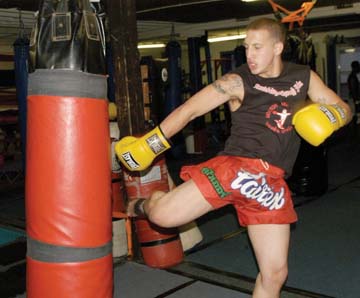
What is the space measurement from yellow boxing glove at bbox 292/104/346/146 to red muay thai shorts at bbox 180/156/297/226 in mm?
241

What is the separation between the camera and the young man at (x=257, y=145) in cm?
240

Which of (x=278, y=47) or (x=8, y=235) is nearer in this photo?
(x=278, y=47)

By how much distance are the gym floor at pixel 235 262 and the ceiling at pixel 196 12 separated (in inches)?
129

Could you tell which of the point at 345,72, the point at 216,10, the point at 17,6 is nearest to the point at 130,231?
the point at 17,6

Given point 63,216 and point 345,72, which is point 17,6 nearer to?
point 63,216

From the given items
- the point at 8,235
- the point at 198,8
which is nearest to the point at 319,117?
the point at 8,235

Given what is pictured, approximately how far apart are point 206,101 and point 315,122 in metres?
0.55

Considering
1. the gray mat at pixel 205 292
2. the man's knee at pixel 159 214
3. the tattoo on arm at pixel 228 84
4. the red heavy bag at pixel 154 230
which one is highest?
the tattoo on arm at pixel 228 84

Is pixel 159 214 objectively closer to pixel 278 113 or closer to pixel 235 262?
pixel 278 113

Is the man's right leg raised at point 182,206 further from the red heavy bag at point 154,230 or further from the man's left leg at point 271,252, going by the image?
the red heavy bag at point 154,230

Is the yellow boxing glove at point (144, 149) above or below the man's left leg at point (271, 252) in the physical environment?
above

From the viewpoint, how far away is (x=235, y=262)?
3.85 m

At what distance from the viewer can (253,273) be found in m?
3.61

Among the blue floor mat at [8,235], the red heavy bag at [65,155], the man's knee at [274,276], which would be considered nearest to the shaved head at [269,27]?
the red heavy bag at [65,155]
